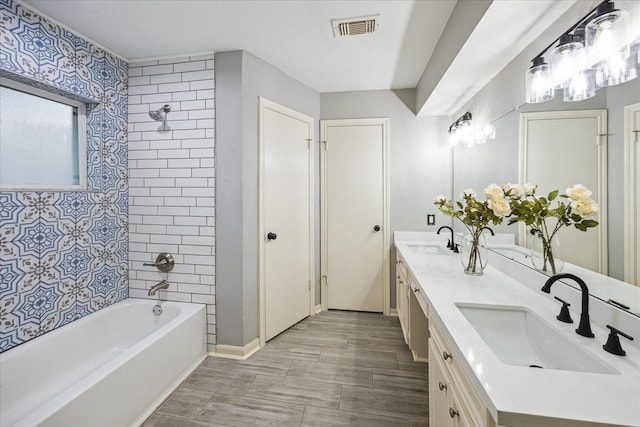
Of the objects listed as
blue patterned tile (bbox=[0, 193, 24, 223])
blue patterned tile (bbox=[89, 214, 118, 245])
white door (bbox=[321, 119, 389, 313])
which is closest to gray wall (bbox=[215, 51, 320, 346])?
blue patterned tile (bbox=[89, 214, 118, 245])

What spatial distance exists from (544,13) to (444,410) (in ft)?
6.03

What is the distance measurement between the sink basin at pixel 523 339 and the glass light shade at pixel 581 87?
0.92 metres

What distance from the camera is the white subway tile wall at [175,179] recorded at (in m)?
2.37

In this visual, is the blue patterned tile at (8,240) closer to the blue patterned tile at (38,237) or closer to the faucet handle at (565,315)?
the blue patterned tile at (38,237)

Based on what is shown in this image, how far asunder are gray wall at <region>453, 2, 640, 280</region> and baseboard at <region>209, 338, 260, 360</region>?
2.19m

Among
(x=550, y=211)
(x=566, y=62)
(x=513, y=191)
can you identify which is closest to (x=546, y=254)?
(x=550, y=211)

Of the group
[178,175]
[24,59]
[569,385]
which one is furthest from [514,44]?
[24,59]

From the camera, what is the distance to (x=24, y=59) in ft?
5.78

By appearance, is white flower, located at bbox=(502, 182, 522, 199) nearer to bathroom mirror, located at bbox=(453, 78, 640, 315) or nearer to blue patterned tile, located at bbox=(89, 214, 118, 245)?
bathroom mirror, located at bbox=(453, 78, 640, 315)

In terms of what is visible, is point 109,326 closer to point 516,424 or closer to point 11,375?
point 11,375

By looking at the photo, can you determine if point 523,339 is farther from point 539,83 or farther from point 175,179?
point 175,179

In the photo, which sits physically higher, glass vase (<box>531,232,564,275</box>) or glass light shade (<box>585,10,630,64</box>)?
glass light shade (<box>585,10,630,64</box>)

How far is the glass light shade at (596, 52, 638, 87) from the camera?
3.01ft

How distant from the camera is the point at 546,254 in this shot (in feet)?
4.33
